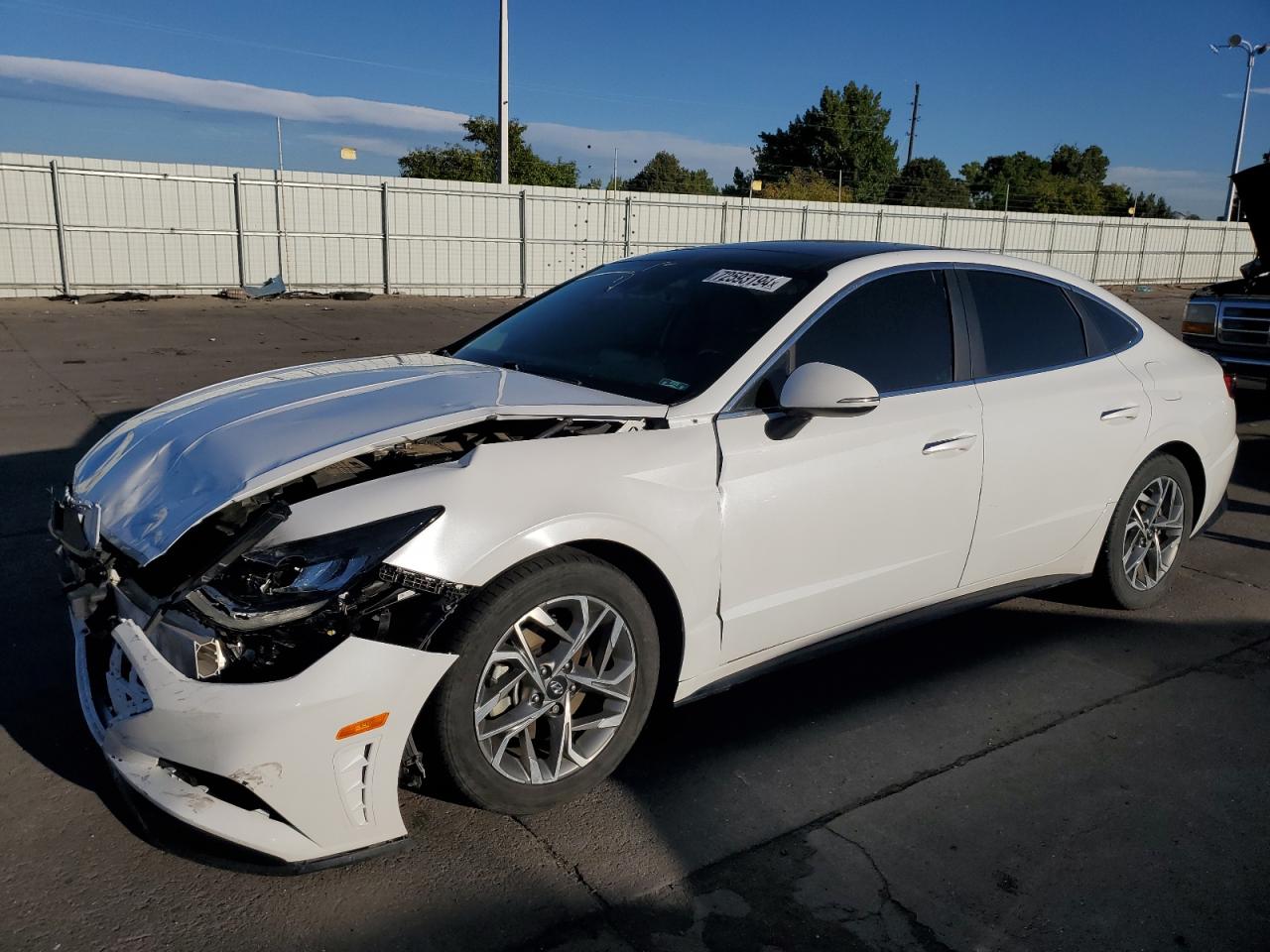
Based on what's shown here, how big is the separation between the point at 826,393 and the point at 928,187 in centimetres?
7454

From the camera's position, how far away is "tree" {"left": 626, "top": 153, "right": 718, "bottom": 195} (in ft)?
287

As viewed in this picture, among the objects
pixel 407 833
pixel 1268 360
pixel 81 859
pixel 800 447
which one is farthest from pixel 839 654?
pixel 1268 360

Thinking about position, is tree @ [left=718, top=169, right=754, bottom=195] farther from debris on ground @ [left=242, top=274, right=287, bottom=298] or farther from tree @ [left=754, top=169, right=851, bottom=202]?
debris on ground @ [left=242, top=274, right=287, bottom=298]

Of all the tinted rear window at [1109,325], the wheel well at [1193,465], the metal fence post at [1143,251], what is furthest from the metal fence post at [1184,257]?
the tinted rear window at [1109,325]

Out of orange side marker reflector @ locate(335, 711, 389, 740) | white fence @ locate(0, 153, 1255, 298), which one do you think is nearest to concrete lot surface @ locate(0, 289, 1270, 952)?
orange side marker reflector @ locate(335, 711, 389, 740)

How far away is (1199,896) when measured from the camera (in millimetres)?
2766

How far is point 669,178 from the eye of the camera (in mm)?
90938

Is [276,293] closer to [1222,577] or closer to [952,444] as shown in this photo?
[1222,577]

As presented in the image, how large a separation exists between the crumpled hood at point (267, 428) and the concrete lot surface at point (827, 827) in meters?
0.89

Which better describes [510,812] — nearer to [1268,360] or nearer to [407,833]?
[407,833]

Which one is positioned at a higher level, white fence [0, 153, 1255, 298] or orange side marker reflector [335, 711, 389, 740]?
white fence [0, 153, 1255, 298]

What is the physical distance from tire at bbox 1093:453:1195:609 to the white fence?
691 inches

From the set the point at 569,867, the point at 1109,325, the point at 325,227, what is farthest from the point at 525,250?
the point at 569,867

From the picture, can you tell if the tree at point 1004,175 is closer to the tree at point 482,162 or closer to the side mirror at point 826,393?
the tree at point 482,162
